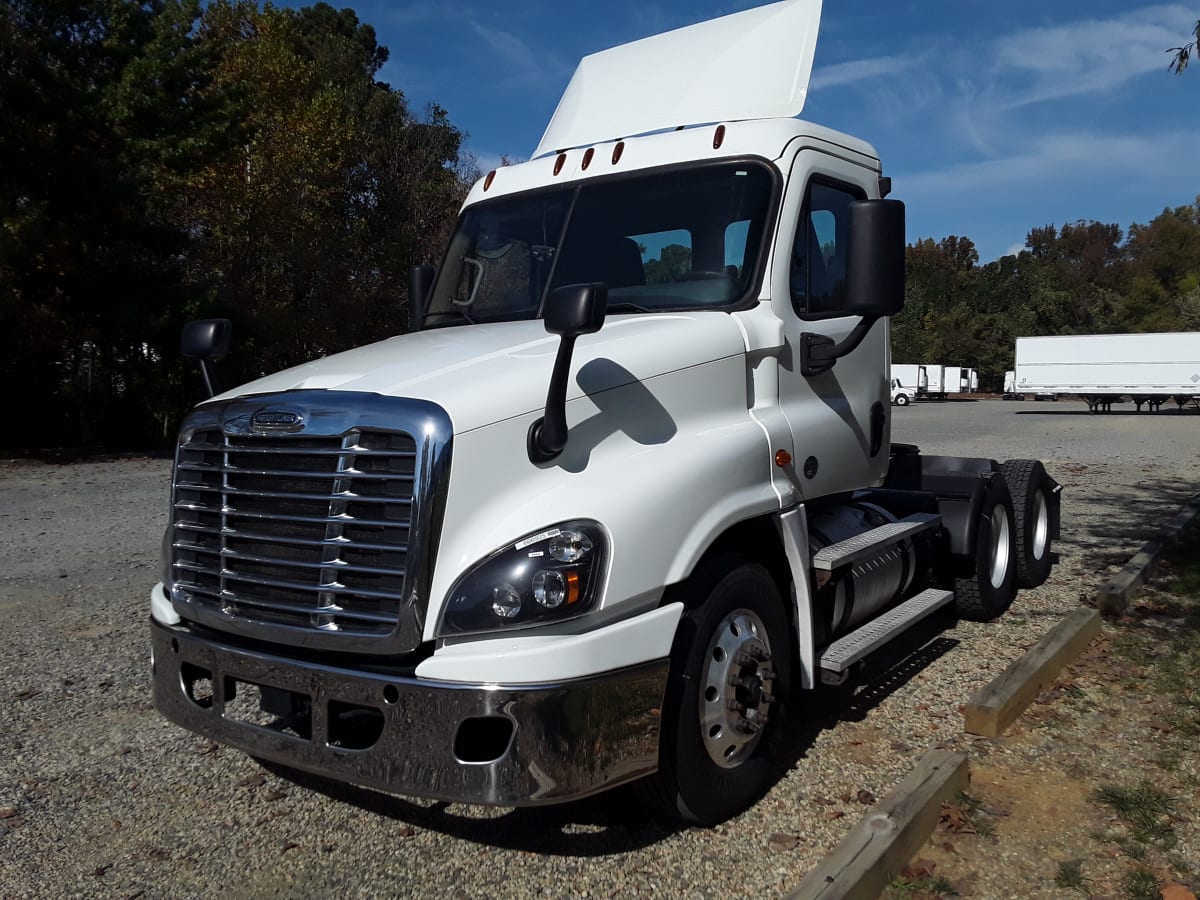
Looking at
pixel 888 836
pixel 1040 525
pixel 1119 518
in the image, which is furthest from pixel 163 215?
pixel 888 836

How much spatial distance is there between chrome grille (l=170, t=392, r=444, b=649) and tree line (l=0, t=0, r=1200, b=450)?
589 inches

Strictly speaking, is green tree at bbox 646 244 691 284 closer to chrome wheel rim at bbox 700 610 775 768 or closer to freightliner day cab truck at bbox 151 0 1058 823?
freightliner day cab truck at bbox 151 0 1058 823

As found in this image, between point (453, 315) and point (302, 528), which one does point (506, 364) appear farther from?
point (453, 315)

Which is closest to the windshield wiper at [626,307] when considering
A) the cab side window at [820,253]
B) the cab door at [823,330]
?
the cab door at [823,330]

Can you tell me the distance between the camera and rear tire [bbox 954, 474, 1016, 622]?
6223mm

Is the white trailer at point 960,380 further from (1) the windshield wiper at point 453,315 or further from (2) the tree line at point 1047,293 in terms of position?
(1) the windshield wiper at point 453,315

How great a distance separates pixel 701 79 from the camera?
16.2ft

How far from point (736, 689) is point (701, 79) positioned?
9.89ft

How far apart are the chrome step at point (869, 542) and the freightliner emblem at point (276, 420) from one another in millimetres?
2154

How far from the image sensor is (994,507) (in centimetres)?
645

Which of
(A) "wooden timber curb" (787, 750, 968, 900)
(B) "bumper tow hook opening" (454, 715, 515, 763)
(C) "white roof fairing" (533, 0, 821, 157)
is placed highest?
(C) "white roof fairing" (533, 0, 821, 157)

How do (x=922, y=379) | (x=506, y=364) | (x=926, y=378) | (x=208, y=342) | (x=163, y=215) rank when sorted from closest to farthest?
(x=506, y=364) → (x=208, y=342) → (x=163, y=215) → (x=922, y=379) → (x=926, y=378)

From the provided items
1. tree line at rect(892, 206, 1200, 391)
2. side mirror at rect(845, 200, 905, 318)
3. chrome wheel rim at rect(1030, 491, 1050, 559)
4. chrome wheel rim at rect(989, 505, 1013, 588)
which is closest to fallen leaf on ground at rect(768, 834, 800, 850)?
side mirror at rect(845, 200, 905, 318)

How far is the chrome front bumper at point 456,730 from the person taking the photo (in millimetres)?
2857
